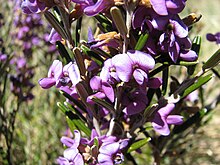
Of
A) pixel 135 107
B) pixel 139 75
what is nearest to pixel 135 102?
pixel 135 107

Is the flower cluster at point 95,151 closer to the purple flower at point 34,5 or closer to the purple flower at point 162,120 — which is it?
the purple flower at point 162,120

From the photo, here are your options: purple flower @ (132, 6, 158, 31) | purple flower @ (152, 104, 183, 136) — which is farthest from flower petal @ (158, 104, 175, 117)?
purple flower @ (132, 6, 158, 31)

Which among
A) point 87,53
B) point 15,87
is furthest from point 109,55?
point 15,87

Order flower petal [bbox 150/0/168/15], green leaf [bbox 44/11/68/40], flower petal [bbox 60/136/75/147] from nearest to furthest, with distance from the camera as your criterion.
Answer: flower petal [bbox 150/0/168/15], green leaf [bbox 44/11/68/40], flower petal [bbox 60/136/75/147]

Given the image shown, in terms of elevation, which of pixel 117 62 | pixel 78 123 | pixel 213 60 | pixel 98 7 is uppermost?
pixel 98 7

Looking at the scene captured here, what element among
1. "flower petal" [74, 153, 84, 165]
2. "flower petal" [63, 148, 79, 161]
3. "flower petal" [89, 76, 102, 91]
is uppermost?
"flower petal" [89, 76, 102, 91]

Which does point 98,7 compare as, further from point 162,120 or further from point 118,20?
point 162,120

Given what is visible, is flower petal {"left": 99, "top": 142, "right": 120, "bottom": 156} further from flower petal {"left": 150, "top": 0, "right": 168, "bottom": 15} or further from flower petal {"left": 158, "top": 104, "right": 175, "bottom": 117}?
flower petal {"left": 150, "top": 0, "right": 168, "bottom": 15}

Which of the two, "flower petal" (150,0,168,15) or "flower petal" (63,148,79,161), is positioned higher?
"flower petal" (150,0,168,15)

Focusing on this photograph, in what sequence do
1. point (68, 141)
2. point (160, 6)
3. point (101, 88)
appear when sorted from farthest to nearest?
point (68, 141)
point (101, 88)
point (160, 6)
